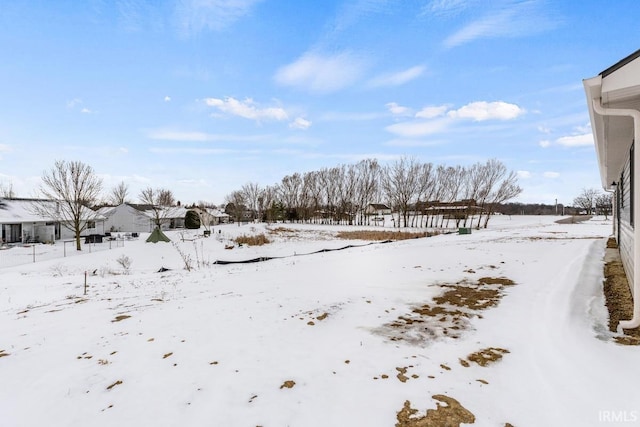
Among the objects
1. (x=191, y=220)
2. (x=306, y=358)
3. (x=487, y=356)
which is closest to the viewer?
(x=487, y=356)

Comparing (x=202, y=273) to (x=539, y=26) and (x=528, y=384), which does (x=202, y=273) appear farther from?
(x=539, y=26)

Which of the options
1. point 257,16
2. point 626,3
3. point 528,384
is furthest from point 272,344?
point 257,16

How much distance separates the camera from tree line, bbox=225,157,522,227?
142 ft

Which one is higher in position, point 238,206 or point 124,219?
point 238,206

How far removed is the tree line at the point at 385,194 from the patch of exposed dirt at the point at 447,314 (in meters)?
34.7

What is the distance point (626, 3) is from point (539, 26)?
3221mm

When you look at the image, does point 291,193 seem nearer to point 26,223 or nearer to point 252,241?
point 252,241

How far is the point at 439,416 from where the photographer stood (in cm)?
274

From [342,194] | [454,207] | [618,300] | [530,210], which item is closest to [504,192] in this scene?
[454,207]

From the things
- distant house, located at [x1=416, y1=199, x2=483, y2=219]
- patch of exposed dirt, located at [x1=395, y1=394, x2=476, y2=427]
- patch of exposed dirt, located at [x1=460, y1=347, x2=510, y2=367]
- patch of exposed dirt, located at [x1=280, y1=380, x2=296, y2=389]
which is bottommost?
patch of exposed dirt, located at [x1=280, y1=380, x2=296, y2=389]

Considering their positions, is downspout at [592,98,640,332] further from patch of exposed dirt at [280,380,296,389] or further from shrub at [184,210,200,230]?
shrub at [184,210,200,230]

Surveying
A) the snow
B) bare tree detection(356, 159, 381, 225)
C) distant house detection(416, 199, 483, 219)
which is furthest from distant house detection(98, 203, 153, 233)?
distant house detection(416, 199, 483, 219)

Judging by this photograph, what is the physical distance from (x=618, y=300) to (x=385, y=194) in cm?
4579

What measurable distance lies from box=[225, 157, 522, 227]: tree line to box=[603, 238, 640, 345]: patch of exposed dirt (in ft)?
108
